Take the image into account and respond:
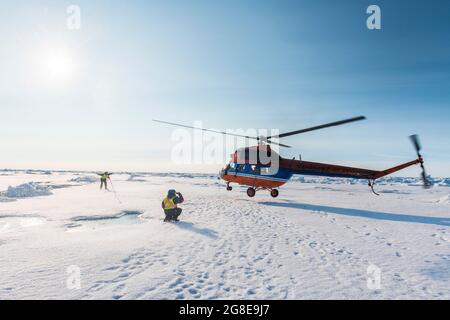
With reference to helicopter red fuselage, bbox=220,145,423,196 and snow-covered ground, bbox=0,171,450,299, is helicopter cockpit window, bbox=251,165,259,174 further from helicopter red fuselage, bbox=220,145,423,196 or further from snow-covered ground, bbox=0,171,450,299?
snow-covered ground, bbox=0,171,450,299

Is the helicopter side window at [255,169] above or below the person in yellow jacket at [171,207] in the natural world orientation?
above

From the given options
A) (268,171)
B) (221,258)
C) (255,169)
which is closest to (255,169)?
(255,169)

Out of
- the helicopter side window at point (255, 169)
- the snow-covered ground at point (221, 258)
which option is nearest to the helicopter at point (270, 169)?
the helicopter side window at point (255, 169)

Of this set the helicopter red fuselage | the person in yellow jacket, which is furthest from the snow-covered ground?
the helicopter red fuselage

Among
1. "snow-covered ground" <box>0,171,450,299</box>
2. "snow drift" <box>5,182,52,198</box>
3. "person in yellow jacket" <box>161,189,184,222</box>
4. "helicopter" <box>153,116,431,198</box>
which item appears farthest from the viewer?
"snow drift" <box>5,182,52,198</box>

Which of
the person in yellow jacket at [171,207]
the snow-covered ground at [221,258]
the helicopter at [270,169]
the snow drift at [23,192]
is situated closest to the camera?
the snow-covered ground at [221,258]

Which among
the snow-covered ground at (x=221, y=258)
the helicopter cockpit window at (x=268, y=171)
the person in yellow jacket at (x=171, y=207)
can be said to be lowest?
the snow-covered ground at (x=221, y=258)

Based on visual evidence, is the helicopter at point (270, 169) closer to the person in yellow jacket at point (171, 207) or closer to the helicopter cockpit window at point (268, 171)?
the helicopter cockpit window at point (268, 171)

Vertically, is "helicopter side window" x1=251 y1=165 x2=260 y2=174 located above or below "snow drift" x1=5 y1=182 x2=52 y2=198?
above

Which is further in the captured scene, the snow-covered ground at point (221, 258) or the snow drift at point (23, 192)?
the snow drift at point (23, 192)

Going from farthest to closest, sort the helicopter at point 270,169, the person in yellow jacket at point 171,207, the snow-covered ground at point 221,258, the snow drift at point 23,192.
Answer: the snow drift at point 23,192
the helicopter at point 270,169
the person in yellow jacket at point 171,207
the snow-covered ground at point 221,258
